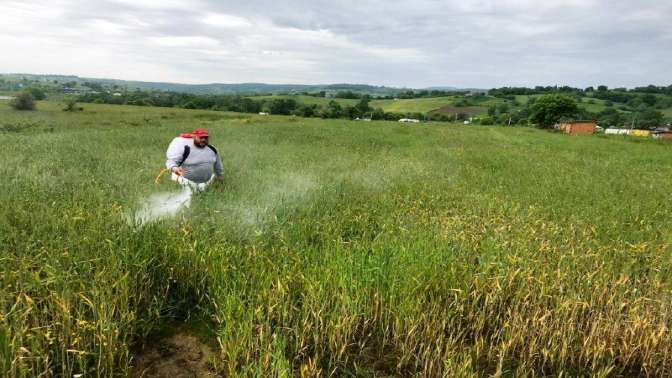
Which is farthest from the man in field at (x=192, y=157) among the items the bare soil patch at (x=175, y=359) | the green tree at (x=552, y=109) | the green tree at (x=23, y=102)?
the green tree at (x=552, y=109)

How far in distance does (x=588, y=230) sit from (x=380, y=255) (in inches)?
152

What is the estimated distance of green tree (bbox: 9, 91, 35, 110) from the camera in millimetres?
32250

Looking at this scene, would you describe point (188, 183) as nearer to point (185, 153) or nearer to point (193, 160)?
point (193, 160)

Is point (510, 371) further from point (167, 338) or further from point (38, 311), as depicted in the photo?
point (38, 311)

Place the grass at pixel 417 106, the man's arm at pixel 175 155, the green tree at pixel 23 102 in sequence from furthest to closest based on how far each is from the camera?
1. the grass at pixel 417 106
2. the green tree at pixel 23 102
3. the man's arm at pixel 175 155

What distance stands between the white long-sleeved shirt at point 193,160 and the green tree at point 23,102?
118ft

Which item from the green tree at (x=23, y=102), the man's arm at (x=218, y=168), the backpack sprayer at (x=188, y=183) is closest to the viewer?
the backpack sprayer at (x=188, y=183)

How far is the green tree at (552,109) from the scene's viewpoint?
65562 mm

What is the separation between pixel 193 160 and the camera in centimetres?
685

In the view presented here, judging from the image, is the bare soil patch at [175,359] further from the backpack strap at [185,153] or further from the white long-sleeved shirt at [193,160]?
the backpack strap at [185,153]

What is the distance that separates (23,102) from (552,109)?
246ft

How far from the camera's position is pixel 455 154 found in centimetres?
1728

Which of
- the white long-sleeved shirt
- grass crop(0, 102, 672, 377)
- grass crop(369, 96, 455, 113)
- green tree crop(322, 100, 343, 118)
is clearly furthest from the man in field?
grass crop(369, 96, 455, 113)

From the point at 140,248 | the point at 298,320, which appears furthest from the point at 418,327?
the point at 140,248
